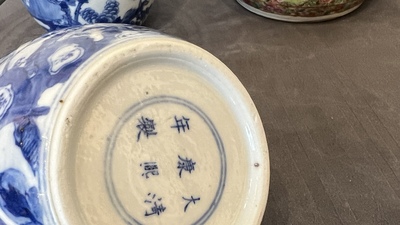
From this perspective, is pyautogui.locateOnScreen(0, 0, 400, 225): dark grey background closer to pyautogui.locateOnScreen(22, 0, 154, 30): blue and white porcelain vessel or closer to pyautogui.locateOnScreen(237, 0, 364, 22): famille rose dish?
pyautogui.locateOnScreen(237, 0, 364, 22): famille rose dish

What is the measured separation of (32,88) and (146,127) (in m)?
0.13

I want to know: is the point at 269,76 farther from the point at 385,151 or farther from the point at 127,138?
the point at 127,138

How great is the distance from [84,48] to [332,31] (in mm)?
640

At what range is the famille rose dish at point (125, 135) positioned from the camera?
1.82 feet

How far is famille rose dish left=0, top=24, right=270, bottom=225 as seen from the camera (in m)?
0.56

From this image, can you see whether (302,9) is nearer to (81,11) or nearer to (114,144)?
(81,11)

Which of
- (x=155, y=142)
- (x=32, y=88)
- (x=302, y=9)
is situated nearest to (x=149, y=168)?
(x=155, y=142)

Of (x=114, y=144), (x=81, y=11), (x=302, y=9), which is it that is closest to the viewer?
(x=114, y=144)

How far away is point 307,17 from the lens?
3.65 feet

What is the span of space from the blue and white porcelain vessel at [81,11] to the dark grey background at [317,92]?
0.39 ft

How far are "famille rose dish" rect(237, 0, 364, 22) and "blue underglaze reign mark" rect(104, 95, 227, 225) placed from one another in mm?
519

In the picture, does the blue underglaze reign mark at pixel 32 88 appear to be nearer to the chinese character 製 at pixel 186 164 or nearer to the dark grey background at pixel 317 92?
the chinese character 製 at pixel 186 164

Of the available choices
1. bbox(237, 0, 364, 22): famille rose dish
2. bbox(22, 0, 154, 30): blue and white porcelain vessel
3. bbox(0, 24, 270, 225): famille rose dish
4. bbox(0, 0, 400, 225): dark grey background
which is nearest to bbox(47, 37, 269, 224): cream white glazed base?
bbox(0, 24, 270, 225): famille rose dish

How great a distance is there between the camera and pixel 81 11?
94 centimetres
